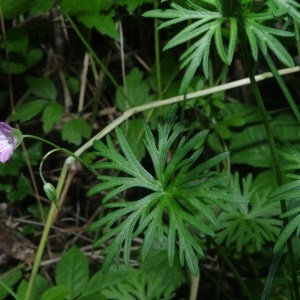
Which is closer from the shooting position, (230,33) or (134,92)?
(230,33)

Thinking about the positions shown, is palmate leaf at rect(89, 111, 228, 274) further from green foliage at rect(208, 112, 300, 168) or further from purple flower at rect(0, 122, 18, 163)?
green foliage at rect(208, 112, 300, 168)

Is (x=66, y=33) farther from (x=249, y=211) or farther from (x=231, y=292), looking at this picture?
(x=231, y=292)

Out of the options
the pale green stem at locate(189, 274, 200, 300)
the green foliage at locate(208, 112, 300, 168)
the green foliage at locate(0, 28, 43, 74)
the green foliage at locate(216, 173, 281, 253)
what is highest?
the green foliage at locate(0, 28, 43, 74)

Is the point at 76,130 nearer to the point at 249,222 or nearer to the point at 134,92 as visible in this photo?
the point at 134,92

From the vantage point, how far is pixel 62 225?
238cm

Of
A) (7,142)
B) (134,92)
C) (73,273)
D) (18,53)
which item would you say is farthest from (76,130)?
(7,142)

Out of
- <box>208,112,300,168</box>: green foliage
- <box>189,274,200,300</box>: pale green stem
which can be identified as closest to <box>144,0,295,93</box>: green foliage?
<box>189,274,200,300</box>: pale green stem

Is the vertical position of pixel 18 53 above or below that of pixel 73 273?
above

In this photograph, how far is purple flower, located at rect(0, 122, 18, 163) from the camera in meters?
1.21

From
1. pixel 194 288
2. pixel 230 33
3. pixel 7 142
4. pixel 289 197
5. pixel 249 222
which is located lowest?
pixel 194 288

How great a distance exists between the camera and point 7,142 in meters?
1.24

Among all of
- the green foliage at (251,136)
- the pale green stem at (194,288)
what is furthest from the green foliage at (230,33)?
the green foliage at (251,136)

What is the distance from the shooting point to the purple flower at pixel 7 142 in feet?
3.96

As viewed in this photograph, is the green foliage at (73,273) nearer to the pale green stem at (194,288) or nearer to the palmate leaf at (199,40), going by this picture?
the pale green stem at (194,288)
